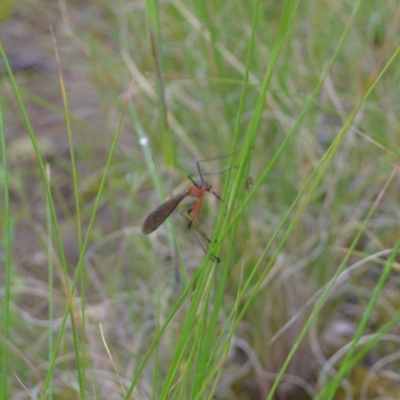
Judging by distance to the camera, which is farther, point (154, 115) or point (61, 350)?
point (154, 115)

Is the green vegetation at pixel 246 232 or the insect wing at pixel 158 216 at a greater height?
the insect wing at pixel 158 216

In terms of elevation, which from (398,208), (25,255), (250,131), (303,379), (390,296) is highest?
(250,131)

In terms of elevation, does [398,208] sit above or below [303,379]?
above

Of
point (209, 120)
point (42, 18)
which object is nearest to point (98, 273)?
point (209, 120)

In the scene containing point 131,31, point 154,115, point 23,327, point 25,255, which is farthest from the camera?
point 131,31

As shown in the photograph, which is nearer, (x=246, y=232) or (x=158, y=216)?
(x=158, y=216)

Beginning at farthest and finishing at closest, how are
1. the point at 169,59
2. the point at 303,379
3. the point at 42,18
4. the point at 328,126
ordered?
1. the point at 42,18
2. the point at 169,59
3. the point at 328,126
4. the point at 303,379

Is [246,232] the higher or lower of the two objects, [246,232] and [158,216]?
the lower

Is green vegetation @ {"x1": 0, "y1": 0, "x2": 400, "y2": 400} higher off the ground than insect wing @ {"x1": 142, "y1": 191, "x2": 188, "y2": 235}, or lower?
lower

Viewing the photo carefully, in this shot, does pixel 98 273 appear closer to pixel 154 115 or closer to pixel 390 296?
pixel 154 115

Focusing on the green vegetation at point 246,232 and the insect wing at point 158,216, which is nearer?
the insect wing at point 158,216

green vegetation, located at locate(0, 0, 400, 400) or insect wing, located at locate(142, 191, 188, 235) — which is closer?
insect wing, located at locate(142, 191, 188, 235)
